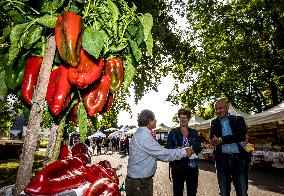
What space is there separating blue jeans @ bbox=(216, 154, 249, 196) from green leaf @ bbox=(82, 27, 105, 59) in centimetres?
432

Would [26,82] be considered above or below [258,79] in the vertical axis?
below

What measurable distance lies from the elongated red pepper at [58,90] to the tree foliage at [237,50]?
17503 mm

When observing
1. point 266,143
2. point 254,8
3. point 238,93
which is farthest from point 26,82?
point 238,93

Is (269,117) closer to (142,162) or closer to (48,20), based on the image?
(142,162)

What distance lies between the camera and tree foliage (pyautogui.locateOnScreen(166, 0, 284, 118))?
21000 millimetres

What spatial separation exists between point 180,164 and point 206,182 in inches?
293

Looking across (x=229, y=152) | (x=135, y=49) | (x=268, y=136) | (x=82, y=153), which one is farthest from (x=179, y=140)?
(x=268, y=136)

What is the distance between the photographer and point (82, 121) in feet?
5.12

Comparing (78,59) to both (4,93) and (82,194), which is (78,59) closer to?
(4,93)

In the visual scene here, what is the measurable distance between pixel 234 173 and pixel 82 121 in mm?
4177

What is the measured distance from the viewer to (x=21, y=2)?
4.70 feet

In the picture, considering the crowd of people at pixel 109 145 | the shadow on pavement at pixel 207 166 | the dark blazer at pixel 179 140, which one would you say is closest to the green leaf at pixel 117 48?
the dark blazer at pixel 179 140

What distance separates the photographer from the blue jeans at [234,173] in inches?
197

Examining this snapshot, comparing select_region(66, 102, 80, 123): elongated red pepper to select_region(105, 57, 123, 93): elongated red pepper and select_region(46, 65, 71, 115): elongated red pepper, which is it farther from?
select_region(105, 57, 123, 93): elongated red pepper
